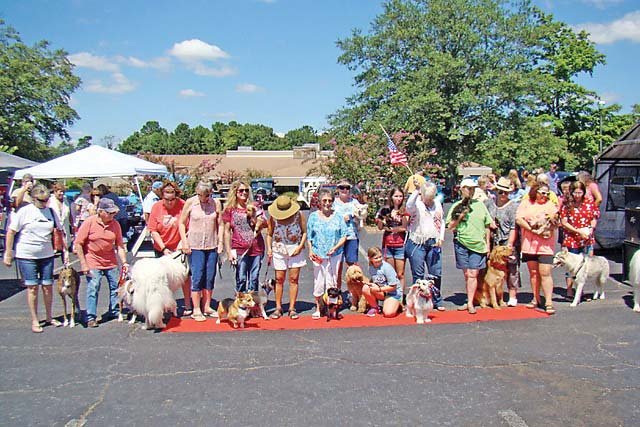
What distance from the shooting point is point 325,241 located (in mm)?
6777

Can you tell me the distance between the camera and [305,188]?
1220 inches

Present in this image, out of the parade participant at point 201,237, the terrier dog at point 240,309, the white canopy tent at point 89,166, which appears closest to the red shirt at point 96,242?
the parade participant at point 201,237

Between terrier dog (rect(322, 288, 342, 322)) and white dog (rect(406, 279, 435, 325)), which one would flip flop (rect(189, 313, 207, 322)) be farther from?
white dog (rect(406, 279, 435, 325))

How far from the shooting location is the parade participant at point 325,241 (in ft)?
22.1

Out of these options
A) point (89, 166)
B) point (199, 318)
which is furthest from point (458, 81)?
point (199, 318)

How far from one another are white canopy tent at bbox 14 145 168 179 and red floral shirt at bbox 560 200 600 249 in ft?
33.0

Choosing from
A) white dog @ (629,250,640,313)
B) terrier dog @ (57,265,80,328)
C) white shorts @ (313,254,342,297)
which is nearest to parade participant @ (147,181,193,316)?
terrier dog @ (57,265,80,328)

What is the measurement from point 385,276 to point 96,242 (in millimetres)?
3594

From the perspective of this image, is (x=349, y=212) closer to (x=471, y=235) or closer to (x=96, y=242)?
(x=471, y=235)

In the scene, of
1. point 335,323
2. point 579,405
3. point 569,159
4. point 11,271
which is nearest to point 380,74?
point 569,159

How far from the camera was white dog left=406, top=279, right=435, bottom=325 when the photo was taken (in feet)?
21.0

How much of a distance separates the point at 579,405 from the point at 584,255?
3557 millimetres

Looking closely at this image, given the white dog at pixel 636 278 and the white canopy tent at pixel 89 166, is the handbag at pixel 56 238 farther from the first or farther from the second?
the white dog at pixel 636 278

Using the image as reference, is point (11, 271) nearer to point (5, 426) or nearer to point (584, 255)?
point (5, 426)
